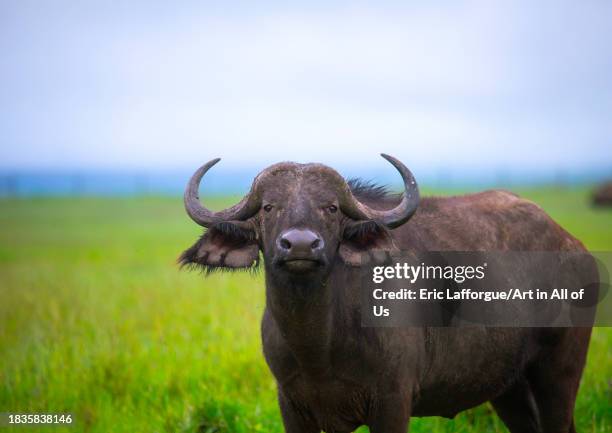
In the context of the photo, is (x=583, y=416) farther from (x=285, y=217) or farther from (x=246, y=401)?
(x=285, y=217)

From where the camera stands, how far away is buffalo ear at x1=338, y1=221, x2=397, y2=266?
13.3 feet

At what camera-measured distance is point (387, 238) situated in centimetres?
410

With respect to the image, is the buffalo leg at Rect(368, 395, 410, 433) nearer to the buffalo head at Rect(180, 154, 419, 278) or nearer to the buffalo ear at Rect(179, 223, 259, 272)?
the buffalo head at Rect(180, 154, 419, 278)

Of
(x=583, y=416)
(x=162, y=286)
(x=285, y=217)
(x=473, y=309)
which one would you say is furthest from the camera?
(x=162, y=286)

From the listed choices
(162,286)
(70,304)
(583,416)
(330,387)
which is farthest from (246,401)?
(162,286)

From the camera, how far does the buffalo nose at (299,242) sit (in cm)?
359

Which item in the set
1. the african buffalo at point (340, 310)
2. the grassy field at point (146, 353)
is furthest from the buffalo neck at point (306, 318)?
the grassy field at point (146, 353)

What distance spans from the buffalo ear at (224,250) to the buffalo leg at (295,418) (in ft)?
2.74

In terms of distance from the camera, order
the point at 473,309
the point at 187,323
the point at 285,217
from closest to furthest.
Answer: the point at 285,217 → the point at 473,309 → the point at 187,323

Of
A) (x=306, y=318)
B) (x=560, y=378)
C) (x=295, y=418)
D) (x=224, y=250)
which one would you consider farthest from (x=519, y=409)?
(x=224, y=250)

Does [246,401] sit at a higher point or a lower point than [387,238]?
lower

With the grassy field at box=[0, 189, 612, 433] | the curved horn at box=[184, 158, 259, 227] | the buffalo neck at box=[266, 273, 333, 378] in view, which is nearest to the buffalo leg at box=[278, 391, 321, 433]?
the buffalo neck at box=[266, 273, 333, 378]

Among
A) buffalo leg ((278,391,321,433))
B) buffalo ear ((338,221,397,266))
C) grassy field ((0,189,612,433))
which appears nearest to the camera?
buffalo ear ((338,221,397,266))

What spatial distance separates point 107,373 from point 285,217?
3.72 meters
